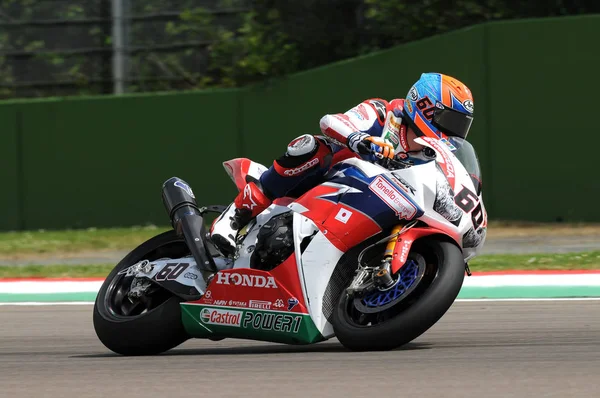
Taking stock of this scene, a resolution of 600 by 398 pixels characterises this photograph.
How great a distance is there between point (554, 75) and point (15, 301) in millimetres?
7290

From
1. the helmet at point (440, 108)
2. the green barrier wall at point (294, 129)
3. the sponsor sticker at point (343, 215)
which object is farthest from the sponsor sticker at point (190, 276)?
the green barrier wall at point (294, 129)

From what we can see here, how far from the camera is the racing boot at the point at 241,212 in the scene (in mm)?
6398

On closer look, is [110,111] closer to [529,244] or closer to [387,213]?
[529,244]

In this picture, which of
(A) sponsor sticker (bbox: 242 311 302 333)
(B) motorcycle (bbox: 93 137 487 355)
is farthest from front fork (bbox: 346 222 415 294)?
(A) sponsor sticker (bbox: 242 311 302 333)

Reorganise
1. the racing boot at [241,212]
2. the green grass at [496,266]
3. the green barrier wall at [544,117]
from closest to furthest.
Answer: the racing boot at [241,212] → the green grass at [496,266] → the green barrier wall at [544,117]

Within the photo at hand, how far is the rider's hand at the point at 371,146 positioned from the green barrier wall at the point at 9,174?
32.8 ft

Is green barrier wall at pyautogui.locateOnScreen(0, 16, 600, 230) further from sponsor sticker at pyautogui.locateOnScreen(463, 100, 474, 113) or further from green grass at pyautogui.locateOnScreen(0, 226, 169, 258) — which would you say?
sponsor sticker at pyautogui.locateOnScreen(463, 100, 474, 113)

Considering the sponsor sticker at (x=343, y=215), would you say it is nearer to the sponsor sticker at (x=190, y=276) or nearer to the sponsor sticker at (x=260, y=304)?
the sponsor sticker at (x=260, y=304)

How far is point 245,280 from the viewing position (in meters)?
6.17

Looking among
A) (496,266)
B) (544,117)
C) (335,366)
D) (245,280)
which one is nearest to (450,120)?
(245,280)

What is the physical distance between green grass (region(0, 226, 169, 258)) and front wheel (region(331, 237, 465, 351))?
7.93m

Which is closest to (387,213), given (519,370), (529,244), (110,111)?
(519,370)

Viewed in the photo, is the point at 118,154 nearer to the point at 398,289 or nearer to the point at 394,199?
the point at 394,199

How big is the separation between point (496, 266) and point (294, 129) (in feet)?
15.9
